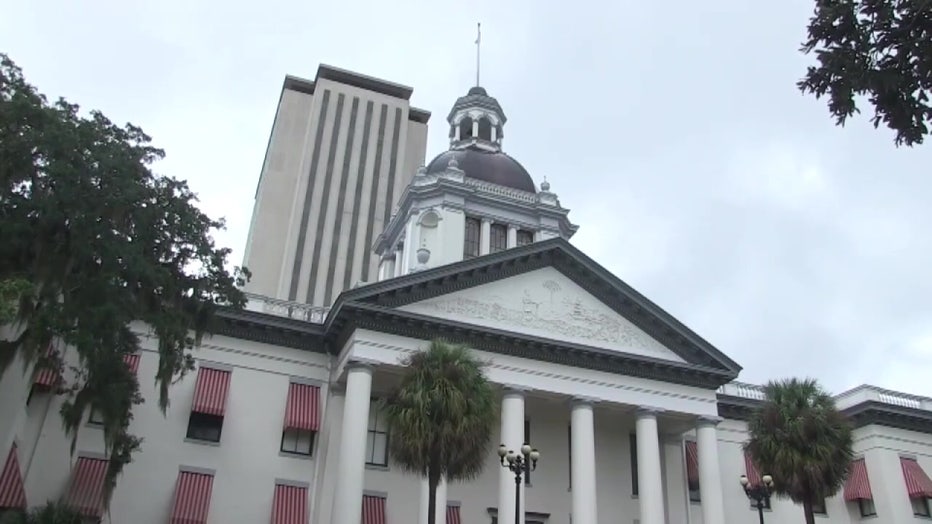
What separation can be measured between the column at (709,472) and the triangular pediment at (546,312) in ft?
8.82

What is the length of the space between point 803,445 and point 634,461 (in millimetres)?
8485

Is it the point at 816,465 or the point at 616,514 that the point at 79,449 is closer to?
the point at 616,514

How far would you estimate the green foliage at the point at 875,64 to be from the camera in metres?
10.1

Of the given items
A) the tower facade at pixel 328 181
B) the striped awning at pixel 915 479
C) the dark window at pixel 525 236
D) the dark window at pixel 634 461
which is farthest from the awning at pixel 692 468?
the tower facade at pixel 328 181

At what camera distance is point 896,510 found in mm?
33469

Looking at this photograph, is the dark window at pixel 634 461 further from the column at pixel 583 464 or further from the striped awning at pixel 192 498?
the striped awning at pixel 192 498

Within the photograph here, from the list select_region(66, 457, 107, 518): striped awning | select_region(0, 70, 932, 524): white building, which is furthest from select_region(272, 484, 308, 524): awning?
select_region(66, 457, 107, 518): striped awning

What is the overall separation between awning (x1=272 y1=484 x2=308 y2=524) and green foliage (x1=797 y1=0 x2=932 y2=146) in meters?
21.2

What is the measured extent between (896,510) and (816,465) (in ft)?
40.8

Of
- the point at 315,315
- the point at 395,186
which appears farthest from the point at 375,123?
the point at 315,315

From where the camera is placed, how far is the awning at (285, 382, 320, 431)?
2775 cm

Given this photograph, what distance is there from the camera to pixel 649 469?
28.8 meters

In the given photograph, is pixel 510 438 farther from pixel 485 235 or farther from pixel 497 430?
pixel 485 235

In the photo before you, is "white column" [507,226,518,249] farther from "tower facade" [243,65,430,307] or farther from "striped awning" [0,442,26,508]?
"tower facade" [243,65,430,307]
